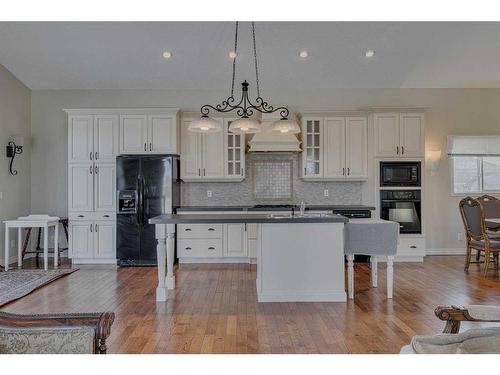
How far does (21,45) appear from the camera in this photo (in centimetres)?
580

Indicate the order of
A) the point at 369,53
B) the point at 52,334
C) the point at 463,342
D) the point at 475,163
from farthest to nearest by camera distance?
1. the point at 475,163
2. the point at 369,53
3. the point at 463,342
4. the point at 52,334

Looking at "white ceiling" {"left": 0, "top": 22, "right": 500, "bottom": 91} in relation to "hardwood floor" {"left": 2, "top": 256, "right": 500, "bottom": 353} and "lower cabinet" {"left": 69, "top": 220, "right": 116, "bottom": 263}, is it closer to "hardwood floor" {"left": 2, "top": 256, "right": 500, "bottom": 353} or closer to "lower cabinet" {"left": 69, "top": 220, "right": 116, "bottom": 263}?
"lower cabinet" {"left": 69, "top": 220, "right": 116, "bottom": 263}

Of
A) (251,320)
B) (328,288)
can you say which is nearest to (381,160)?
(328,288)

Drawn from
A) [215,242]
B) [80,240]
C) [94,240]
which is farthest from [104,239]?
[215,242]

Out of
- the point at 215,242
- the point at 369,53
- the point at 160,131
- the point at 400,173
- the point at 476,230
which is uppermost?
the point at 369,53

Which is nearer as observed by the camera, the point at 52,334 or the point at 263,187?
the point at 52,334

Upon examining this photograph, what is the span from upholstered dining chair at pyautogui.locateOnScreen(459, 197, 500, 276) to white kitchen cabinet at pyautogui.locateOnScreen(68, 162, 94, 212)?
548 cm

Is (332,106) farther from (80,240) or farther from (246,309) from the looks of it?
(80,240)

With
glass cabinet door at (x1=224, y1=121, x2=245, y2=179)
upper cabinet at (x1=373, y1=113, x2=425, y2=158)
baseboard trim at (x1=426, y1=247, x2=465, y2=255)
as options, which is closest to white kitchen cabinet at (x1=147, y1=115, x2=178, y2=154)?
glass cabinet door at (x1=224, y1=121, x2=245, y2=179)

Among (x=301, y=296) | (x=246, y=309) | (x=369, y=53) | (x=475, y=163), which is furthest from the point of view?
(x=475, y=163)

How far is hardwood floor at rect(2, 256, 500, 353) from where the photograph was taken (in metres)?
3.00

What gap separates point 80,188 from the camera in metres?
6.40

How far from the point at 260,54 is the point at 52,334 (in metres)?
5.26

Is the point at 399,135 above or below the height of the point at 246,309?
above
